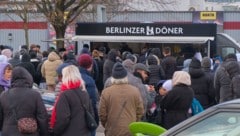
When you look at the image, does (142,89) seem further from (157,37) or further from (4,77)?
(157,37)

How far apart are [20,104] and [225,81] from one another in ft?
16.2

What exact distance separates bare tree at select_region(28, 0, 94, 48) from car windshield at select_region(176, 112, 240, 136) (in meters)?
17.1

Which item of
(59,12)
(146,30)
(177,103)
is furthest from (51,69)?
(59,12)

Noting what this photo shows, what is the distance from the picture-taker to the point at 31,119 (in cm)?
796

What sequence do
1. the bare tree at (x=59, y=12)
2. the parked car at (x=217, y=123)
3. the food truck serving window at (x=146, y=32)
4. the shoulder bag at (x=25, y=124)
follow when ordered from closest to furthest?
1. the parked car at (x=217, y=123)
2. the shoulder bag at (x=25, y=124)
3. the food truck serving window at (x=146, y=32)
4. the bare tree at (x=59, y=12)

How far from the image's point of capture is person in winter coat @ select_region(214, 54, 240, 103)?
11.7 metres

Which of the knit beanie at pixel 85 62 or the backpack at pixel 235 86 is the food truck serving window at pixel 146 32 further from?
the knit beanie at pixel 85 62

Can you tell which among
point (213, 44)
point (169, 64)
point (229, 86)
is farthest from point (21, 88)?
point (213, 44)

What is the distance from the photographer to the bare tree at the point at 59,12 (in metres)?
22.0

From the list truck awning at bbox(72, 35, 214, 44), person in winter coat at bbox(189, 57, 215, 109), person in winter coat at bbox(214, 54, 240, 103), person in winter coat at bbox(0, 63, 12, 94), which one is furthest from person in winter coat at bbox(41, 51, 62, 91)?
truck awning at bbox(72, 35, 214, 44)

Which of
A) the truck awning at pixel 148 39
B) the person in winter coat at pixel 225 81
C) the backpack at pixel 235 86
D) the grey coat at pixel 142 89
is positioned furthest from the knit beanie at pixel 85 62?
the truck awning at pixel 148 39

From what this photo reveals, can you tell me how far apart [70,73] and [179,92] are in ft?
6.10

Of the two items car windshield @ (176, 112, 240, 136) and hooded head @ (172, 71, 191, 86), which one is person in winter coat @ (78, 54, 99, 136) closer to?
hooded head @ (172, 71, 191, 86)

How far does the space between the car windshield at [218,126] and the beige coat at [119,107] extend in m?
3.78
